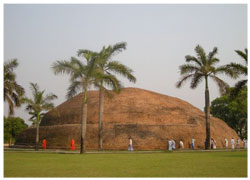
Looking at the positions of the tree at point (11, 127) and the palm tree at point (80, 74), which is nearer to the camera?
the palm tree at point (80, 74)

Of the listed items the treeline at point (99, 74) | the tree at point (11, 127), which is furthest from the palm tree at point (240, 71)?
A: the tree at point (11, 127)

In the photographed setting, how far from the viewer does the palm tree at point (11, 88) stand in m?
20.5

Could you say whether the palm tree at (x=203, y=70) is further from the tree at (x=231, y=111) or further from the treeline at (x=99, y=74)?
the tree at (x=231, y=111)

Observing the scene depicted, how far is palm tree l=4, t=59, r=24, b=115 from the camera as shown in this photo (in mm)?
20531

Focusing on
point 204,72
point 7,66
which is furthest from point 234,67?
point 7,66

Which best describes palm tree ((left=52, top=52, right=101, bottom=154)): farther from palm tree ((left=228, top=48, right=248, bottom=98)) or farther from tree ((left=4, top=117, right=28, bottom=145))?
tree ((left=4, top=117, right=28, bottom=145))

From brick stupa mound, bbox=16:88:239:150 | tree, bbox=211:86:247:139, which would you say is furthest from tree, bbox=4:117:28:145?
tree, bbox=211:86:247:139

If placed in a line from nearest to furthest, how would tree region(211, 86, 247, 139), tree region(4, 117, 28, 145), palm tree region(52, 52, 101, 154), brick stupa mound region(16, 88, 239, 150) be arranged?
palm tree region(52, 52, 101, 154)
brick stupa mound region(16, 88, 239, 150)
tree region(211, 86, 247, 139)
tree region(4, 117, 28, 145)

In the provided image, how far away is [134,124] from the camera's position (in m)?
28.9

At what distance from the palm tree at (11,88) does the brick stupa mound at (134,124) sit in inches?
309

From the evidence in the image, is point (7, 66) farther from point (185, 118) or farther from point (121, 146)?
point (185, 118)

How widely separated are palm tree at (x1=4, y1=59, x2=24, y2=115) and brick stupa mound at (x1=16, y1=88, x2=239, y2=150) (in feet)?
25.8

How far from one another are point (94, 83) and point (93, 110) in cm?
1226

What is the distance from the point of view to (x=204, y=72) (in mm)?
24984
